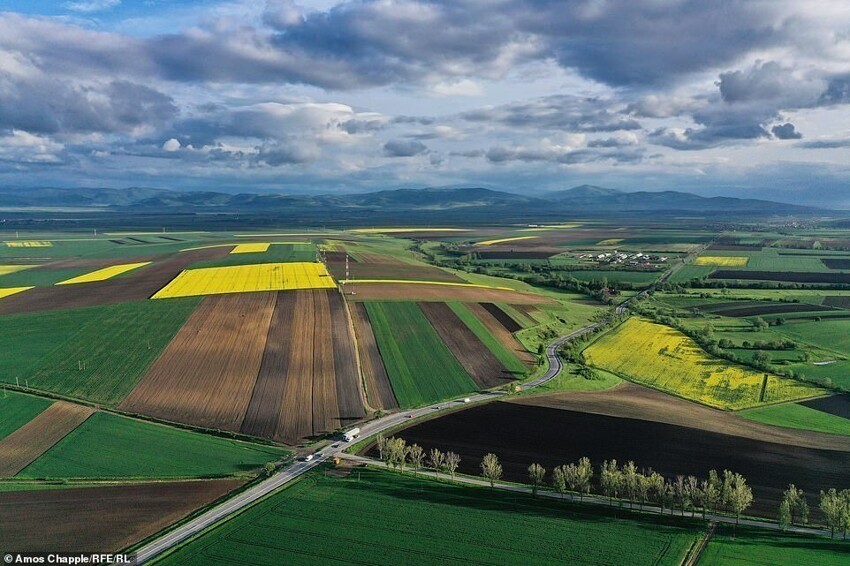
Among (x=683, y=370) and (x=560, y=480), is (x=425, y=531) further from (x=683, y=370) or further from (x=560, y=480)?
(x=683, y=370)

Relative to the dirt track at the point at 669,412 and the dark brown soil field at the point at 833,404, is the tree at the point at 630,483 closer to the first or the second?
the dirt track at the point at 669,412

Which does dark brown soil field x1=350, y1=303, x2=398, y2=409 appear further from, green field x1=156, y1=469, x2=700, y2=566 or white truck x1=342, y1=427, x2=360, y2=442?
green field x1=156, y1=469, x2=700, y2=566

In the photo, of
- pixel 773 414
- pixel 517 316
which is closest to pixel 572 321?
pixel 517 316

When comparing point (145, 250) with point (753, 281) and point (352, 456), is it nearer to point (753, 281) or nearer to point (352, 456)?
point (352, 456)

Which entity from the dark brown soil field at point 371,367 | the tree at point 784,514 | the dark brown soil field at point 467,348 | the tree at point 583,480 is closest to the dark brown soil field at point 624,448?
the tree at point 784,514

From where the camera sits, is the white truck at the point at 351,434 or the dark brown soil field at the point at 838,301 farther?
the dark brown soil field at the point at 838,301

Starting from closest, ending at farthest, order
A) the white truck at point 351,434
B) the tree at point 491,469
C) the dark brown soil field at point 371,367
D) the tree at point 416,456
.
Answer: the tree at point 491,469
the tree at point 416,456
the white truck at point 351,434
the dark brown soil field at point 371,367
